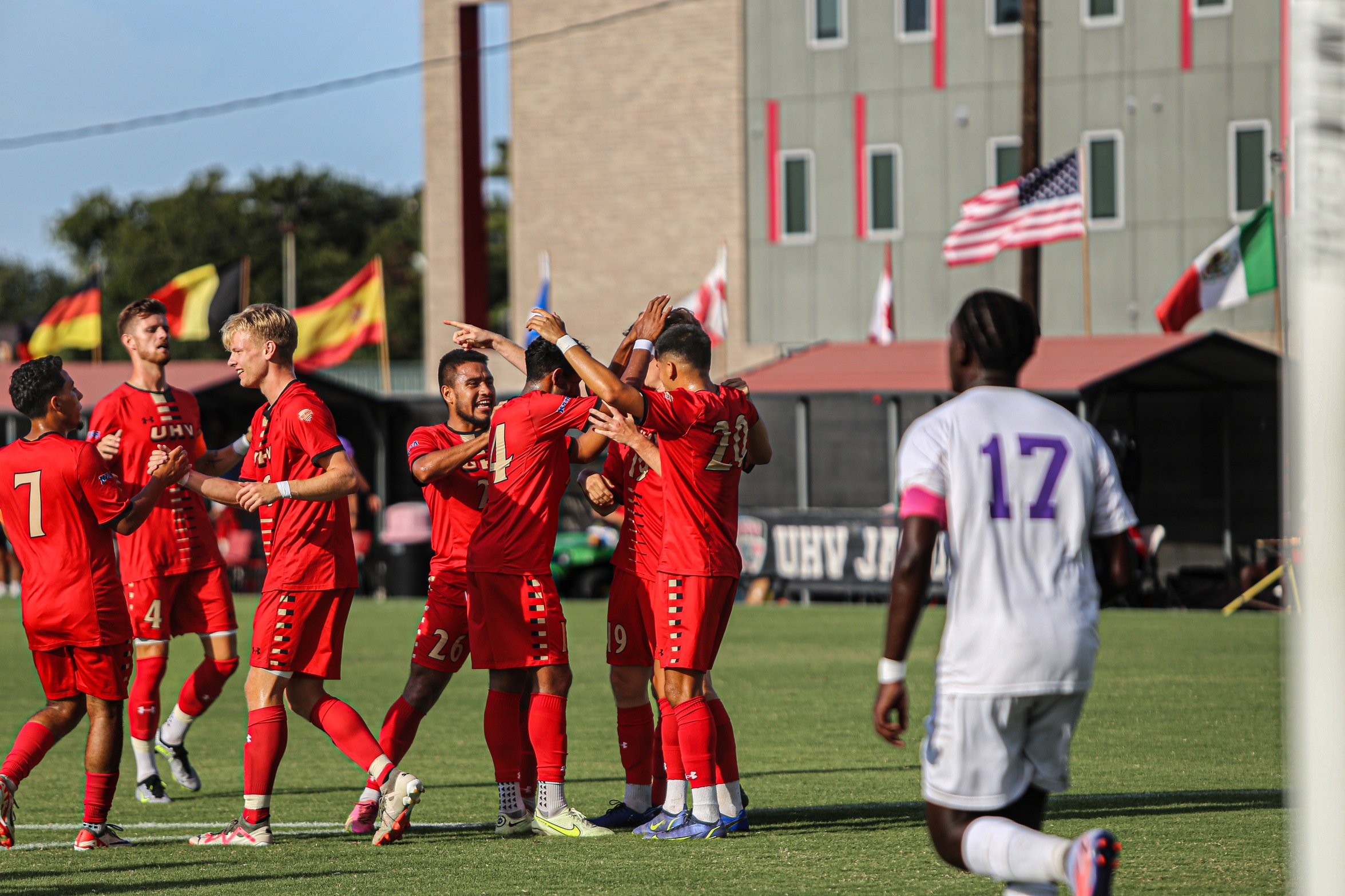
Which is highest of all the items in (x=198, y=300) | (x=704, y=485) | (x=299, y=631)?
(x=198, y=300)

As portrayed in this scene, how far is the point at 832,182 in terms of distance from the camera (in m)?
33.6

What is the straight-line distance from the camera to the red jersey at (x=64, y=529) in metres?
7.01

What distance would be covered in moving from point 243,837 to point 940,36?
28.4 metres

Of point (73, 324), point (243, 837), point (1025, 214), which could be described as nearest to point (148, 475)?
point (243, 837)

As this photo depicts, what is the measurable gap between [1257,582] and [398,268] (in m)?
58.1

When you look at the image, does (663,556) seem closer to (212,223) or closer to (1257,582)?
(1257,582)

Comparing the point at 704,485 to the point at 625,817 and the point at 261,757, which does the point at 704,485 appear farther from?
the point at 261,757

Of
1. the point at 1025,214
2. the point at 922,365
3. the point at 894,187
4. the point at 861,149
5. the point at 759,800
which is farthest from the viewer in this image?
the point at 861,149

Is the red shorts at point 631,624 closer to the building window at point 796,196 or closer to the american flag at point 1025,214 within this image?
the american flag at point 1025,214

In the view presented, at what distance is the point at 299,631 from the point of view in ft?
22.7

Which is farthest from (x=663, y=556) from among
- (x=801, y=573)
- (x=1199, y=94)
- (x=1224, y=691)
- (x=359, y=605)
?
(x=1199, y=94)

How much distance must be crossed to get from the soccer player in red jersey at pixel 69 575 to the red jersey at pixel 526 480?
1.42 metres

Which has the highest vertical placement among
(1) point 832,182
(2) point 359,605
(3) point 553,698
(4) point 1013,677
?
(1) point 832,182

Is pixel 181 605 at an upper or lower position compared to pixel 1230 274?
lower
